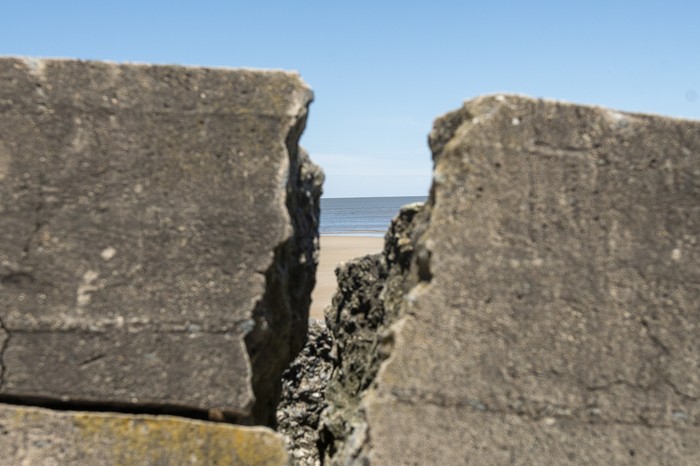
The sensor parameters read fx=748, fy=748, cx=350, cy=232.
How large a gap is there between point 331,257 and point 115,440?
18888mm

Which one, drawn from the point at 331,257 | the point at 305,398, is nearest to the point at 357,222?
the point at 331,257

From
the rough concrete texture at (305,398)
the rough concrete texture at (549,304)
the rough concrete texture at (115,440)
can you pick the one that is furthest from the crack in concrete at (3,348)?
the rough concrete texture at (305,398)

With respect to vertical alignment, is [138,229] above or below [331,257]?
above

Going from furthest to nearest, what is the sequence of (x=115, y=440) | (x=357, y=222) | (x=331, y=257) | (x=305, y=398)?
(x=357, y=222) < (x=331, y=257) < (x=305, y=398) < (x=115, y=440)

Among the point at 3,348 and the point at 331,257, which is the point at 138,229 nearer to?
the point at 3,348

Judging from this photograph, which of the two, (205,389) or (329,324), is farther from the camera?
(329,324)

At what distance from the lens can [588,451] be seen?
2.35 metres

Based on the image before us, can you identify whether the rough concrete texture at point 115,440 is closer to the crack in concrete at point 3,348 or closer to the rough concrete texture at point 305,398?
the crack in concrete at point 3,348

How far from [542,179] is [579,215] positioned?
0.17m

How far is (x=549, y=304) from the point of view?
2396 millimetres

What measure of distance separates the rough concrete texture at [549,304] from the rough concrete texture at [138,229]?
0.52 metres

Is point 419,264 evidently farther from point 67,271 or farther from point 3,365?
point 3,365

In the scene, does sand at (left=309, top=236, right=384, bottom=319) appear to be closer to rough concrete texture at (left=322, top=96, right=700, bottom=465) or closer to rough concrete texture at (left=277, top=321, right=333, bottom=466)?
rough concrete texture at (left=277, top=321, right=333, bottom=466)

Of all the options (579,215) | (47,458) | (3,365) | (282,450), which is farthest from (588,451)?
(3,365)
